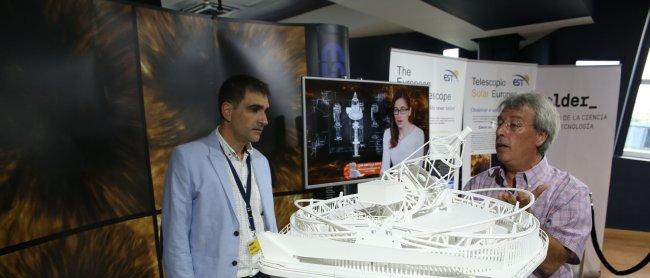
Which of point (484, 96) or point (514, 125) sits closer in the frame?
point (514, 125)

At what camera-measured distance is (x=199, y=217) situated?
6.28 feet

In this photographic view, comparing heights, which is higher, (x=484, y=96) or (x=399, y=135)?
(x=484, y=96)

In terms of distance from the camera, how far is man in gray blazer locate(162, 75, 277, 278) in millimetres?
1888

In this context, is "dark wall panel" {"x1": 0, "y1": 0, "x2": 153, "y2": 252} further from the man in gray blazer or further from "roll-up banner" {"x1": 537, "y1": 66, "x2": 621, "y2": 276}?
"roll-up banner" {"x1": 537, "y1": 66, "x2": 621, "y2": 276}

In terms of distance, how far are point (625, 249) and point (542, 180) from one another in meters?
4.81

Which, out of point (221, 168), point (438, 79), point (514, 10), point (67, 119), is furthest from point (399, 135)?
point (67, 119)

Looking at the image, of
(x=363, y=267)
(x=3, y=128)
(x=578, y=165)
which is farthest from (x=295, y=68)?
(x=578, y=165)

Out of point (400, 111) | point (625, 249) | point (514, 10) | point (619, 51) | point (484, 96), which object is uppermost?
point (514, 10)

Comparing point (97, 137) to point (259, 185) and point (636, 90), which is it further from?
point (636, 90)

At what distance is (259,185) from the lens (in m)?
2.14

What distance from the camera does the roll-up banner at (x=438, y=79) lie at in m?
3.52

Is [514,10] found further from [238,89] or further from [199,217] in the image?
[199,217]

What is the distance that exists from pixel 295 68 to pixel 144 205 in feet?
5.58

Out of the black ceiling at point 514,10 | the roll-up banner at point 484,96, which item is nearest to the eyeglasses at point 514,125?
the roll-up banner at point 484,96
